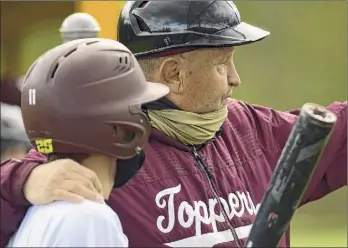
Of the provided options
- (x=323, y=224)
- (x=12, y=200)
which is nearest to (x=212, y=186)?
(x=12, y=200)

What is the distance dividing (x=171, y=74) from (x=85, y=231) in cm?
99

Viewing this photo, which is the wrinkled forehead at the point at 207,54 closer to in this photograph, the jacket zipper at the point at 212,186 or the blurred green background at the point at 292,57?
the jacket zipper at the point at 212,186

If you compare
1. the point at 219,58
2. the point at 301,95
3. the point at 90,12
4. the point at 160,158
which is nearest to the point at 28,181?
the point at 160,158

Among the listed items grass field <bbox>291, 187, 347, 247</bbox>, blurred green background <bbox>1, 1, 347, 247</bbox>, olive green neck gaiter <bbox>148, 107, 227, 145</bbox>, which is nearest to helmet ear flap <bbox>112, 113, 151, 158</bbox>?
olive green neck gaiter <bbox>148, 107, 227, 145</bbox>

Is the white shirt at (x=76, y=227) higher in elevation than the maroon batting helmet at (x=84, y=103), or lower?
lower

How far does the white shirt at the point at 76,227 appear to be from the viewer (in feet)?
7.55

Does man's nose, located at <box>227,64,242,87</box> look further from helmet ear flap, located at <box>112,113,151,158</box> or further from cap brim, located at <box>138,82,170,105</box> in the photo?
helmet ear flap, located at <box>112,113,151,158</box>

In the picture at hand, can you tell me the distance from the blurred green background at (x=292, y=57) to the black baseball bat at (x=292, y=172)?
863 centimetres

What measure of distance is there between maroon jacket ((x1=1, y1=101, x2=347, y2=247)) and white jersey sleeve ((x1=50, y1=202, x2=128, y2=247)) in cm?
42

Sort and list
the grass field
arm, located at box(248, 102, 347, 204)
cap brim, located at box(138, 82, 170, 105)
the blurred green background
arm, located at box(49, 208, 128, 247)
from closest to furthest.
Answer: arm, located at box(49, 208, 128, 247), cap brim, located at box(138, 82, 170, 105), arm, located at box(248, 102, 347, 204), the grass field, the blurred green background

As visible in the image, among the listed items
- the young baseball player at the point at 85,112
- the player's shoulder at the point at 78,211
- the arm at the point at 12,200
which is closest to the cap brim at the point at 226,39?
the young baseball player at the point at 85,112

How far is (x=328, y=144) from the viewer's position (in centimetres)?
340

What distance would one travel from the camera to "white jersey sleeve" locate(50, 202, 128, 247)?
2297 millimetres

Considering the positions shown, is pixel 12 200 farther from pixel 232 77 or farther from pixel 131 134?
pixel 232 77
